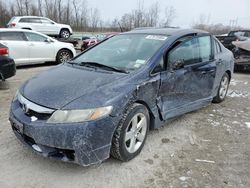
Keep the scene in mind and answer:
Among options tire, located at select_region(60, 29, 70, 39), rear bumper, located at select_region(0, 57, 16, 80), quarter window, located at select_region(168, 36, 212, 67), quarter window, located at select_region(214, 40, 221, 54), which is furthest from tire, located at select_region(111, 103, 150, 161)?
tire, located at select_region(60, 29, 70, 39)

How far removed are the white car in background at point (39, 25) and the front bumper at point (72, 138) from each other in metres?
15.3

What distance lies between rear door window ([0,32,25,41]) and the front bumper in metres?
7.04

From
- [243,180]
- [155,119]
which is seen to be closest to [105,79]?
[155,119]

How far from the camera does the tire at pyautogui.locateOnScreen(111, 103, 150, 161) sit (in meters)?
2.87

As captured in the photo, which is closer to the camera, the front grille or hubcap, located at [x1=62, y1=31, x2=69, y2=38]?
the front grille

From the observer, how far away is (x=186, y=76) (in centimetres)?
387

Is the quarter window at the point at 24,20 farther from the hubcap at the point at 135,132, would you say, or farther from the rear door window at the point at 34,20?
the hubcap at the point at 135,132

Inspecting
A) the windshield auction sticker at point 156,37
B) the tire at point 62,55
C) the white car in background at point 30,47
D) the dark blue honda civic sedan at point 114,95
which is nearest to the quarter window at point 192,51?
the dark blue honda civic sedan at point 114,95

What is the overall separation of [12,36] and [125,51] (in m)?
6.57

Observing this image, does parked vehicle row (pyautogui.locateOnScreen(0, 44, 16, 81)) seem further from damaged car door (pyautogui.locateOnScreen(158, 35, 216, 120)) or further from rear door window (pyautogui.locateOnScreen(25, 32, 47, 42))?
damaged car door (pyautogui.locateOnScreen(158, 35, 216, 120))

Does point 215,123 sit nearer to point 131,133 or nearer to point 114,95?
point 131,133

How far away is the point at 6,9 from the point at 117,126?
5157 centimetres

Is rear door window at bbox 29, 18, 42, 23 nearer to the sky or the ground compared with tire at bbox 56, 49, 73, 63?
nearer to the sky

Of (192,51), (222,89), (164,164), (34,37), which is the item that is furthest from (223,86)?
(34,37)
